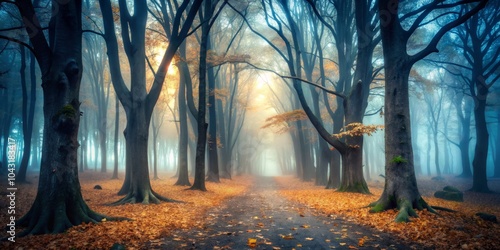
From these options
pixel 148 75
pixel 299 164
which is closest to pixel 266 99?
pixel 299 164

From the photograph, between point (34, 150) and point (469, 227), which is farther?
point (34, 150)

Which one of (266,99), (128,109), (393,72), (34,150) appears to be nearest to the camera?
(393,72)

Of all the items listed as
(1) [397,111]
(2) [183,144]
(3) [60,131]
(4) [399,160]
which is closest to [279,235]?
(4) [399,160]

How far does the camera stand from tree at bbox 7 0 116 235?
626 centimetres

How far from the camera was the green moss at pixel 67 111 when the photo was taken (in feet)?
21.3

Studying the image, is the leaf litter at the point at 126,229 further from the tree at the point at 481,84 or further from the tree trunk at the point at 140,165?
the tree at the point at 481,84

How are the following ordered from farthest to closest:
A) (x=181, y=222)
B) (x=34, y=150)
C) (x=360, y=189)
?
(x=34, y=150), (x=360, y=189), (x=181, y=222)

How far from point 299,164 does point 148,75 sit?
2174 cm

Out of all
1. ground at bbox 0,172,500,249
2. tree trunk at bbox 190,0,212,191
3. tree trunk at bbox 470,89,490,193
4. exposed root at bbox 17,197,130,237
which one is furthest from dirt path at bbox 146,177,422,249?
tree trunk at bbox 470,89,490,193

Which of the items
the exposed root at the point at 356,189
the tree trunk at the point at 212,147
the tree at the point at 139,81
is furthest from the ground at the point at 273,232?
the tree trunk at the point at 212,147

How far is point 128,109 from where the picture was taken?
11922mm

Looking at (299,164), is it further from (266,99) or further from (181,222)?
(181,222)

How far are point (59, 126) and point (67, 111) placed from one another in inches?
16.0

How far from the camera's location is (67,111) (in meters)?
6.54
